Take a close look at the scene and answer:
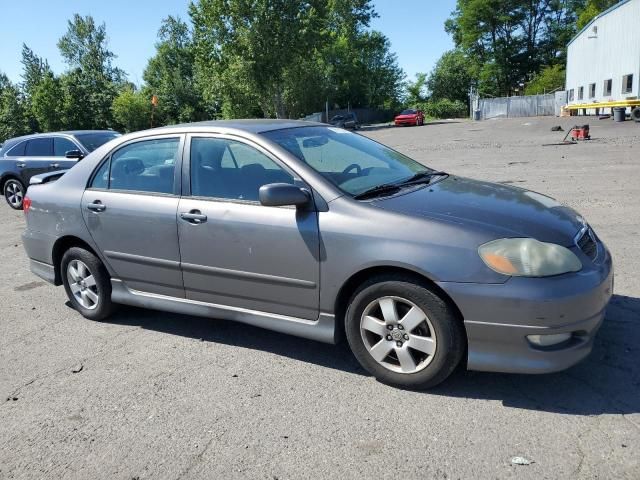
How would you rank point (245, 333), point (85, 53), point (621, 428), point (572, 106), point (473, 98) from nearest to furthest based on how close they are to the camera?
point (621, 428)
point (245, 333)
point (572, 106)
point (473, 98)
point (85, 53)

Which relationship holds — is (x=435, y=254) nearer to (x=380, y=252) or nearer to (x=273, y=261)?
(x=380, y=252)

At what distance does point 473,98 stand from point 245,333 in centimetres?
5921

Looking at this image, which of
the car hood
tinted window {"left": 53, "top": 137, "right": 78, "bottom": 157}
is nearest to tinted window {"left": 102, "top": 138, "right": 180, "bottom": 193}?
the car hood

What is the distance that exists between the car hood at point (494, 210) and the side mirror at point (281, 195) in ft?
1.61

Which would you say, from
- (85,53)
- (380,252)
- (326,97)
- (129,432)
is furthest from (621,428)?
(85,53)

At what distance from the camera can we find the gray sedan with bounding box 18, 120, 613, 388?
321cm

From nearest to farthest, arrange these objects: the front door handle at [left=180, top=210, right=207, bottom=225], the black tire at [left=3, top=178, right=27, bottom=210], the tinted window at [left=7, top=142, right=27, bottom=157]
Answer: the front door handle at [left=180, top=210, right=207, bottom=225], the black tire at [left=3, top=178, right=27, bottom=210], the tinted window at [left=7, top=142, right=27, bottom=157]

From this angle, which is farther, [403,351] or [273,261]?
[273,261]

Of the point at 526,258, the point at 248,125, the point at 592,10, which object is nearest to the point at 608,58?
the point at 592,10

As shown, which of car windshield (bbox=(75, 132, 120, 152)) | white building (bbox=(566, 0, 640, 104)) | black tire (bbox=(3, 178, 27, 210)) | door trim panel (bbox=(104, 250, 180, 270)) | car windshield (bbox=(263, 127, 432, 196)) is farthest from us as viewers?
white building (bbox=(566, 0, 640, 104))

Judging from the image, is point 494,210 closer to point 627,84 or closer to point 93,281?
point 93,281

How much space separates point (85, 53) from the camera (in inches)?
3221

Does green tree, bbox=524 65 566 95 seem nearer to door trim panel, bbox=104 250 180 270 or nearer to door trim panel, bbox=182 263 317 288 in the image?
door trim panel, bbox=104 250 180 270

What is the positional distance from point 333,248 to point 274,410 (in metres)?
1.03
